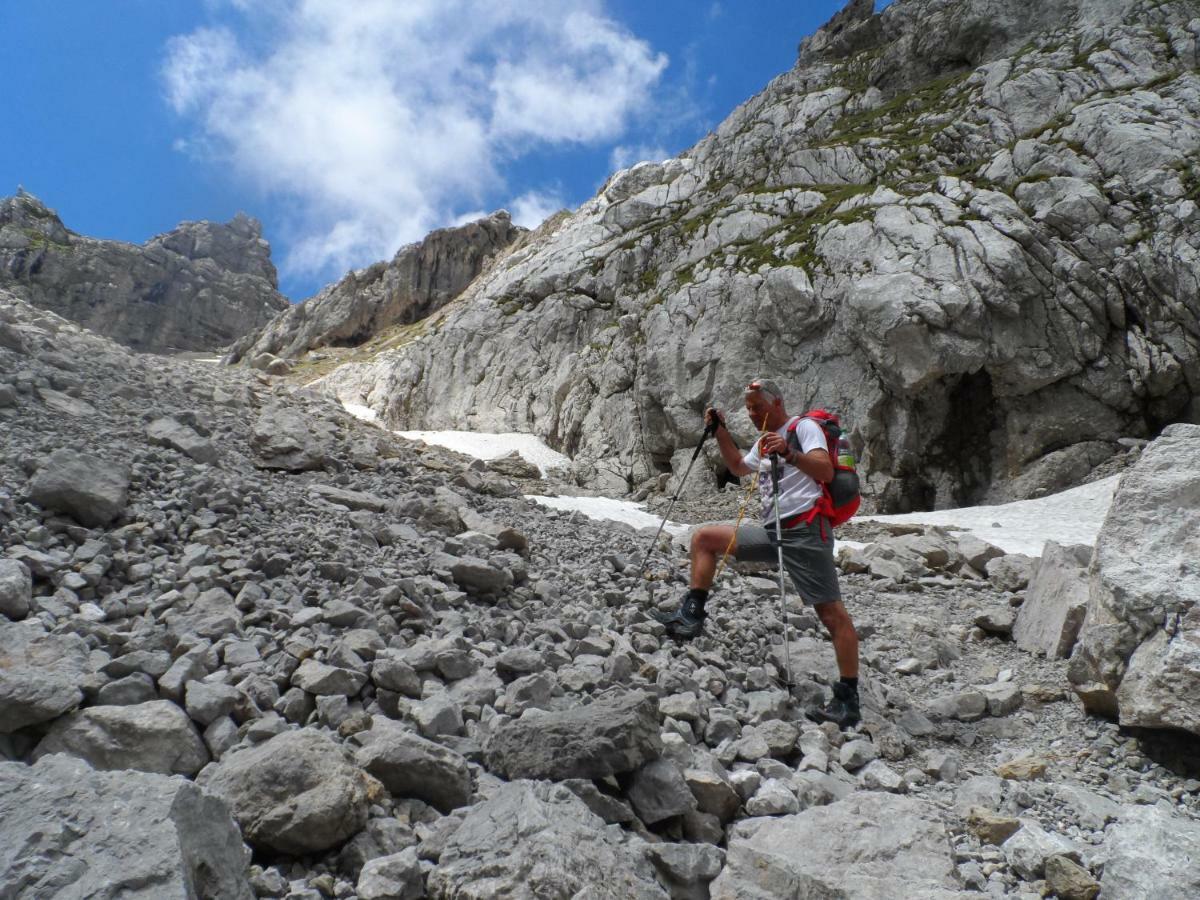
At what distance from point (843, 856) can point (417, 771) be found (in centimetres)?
244

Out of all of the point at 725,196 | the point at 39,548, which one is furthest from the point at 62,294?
the point at 39,548

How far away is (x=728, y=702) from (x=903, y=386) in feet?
88.0

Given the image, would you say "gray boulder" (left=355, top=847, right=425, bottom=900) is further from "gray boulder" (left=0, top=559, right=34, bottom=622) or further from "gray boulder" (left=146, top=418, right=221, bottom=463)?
"gray boulder" (left=146, top=418, right=221, bottom=463)

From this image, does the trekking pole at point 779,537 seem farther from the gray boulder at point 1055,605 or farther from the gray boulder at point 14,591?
the gray boulder at point 14,591

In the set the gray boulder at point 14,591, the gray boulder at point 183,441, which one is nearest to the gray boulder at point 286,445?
the gray boulder at point 183,441

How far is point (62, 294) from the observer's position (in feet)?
441

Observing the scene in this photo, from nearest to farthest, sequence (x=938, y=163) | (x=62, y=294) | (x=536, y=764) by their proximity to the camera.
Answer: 1. (x=536, y=764)
2. (x=938, y=163)
3. (x=62, y=294)

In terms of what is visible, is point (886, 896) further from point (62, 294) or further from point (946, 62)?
point (62, 294)

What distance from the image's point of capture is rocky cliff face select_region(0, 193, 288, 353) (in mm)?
132500

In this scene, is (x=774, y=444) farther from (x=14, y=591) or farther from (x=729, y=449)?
(x=14, y=591)

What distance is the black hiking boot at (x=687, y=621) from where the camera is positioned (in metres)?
7.03

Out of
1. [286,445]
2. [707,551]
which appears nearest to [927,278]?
[707,551]

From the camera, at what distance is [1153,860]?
11.4ft

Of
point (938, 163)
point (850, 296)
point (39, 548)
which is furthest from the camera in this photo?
point (938, 163)
